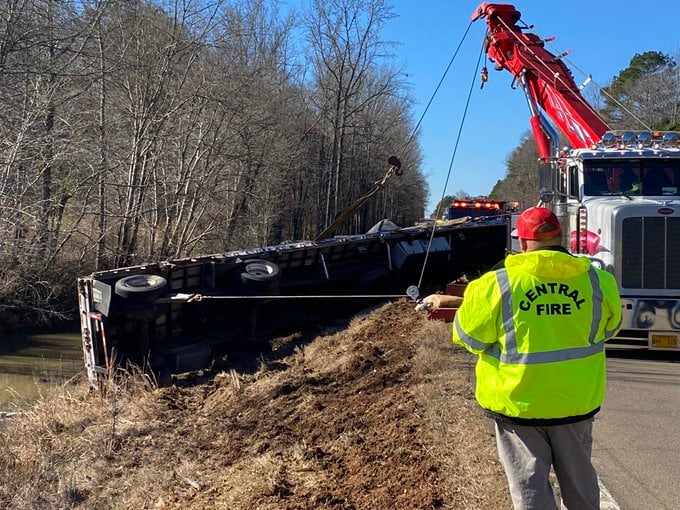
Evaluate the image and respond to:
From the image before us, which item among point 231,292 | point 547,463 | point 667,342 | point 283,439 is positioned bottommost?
point 283,439

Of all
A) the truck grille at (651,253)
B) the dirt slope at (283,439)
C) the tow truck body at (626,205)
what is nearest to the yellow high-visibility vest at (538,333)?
the dirt slope at (283,439)

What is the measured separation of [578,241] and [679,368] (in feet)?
6.66

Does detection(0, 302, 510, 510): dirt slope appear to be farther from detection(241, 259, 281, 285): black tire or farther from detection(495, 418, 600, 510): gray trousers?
detection(241, 259, 281, 285): black tire

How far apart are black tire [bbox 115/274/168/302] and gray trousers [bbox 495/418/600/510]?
25.0 feet

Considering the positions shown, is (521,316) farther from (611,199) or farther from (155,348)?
(155,348)

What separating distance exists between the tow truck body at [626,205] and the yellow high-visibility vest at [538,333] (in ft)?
18.3

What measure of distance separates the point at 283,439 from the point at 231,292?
5.18 m

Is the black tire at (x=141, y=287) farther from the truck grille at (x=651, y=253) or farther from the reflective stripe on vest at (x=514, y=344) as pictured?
the reflective stripe on vest at (x=514, y=344)

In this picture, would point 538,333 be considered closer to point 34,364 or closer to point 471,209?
point 34,364

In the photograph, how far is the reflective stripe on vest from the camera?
289cm

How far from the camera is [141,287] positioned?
9.92 metres

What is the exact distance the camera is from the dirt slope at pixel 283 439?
15.2 ft

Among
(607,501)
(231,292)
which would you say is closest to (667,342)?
(607,501)

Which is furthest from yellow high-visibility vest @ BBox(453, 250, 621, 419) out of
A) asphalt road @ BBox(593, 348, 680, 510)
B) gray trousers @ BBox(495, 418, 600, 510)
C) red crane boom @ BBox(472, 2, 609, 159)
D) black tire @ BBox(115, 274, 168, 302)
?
red crane boom @ BBox(472, 2, 609, 159)
